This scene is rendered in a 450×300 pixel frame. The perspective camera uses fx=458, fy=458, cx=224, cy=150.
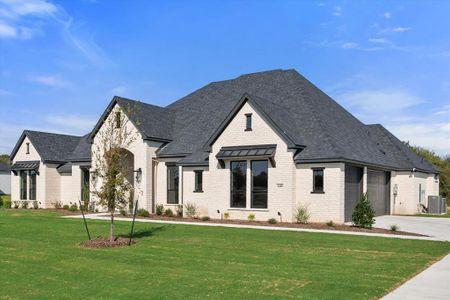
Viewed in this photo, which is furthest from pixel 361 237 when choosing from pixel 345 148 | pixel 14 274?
pixel 14 274

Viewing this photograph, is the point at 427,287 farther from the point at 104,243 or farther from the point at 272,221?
the point at 272,221

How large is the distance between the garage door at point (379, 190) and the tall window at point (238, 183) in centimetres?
868

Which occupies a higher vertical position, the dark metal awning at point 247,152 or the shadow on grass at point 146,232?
the dark metal awning at point 247,152

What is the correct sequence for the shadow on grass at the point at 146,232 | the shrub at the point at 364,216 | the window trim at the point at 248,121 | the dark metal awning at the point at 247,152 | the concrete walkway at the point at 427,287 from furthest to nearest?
1. the window trim at the point at 248,121
2. the dark metal awning at the point at 247,152
3. the shrub at the point at 364,216
4. the shadow on grass at the point at 146,232
5. the concrete walkway at the point at 427,287

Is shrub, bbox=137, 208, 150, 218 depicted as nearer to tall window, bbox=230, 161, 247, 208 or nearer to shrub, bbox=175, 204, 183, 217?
shrub, bbox=175, 204, 183, 217

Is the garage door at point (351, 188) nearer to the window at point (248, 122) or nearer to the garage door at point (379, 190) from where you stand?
the garage door at point (379, 190)

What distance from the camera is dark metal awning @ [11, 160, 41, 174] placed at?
Result: 39250 mm

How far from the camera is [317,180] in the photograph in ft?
82.9

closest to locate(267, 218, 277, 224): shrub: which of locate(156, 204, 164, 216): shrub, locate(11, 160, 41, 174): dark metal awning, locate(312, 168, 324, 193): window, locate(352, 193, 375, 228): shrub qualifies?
locate(312, 168, 324, 193): window

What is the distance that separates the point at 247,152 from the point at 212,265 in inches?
560

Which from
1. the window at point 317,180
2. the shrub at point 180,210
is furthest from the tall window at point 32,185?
the window at point 317,180

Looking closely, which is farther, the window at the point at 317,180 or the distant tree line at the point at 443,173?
the distant tree line at the point at 443,173

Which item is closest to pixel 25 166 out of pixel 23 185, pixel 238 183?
pixel 23 185

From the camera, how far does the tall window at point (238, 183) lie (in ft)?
88.1
